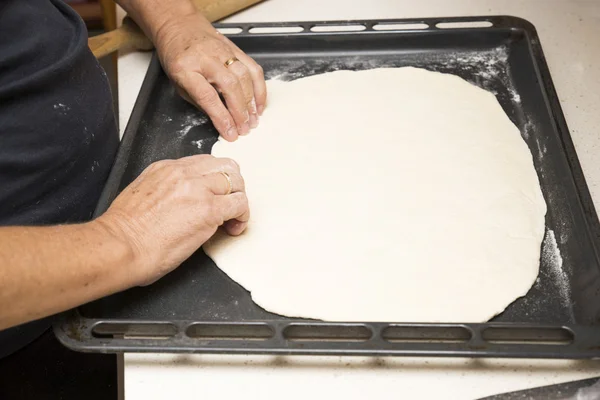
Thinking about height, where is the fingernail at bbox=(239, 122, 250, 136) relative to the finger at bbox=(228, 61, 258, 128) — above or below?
below

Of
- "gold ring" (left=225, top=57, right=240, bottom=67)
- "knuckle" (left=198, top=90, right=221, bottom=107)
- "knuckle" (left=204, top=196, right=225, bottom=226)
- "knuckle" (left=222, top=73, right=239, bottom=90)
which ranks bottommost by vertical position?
"knuckle" (left=204, top=196, right=225, bottom=226)

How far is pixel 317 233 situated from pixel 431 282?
183mm

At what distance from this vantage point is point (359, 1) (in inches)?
56.3

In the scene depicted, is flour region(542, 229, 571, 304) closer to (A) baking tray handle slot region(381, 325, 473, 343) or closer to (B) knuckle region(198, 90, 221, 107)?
(A) baking tray handle slot region(381, 325, 473, 343)

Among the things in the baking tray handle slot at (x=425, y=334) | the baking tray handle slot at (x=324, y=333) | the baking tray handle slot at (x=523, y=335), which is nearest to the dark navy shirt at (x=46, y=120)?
the baking tray handle slot at (x=324, y=333)

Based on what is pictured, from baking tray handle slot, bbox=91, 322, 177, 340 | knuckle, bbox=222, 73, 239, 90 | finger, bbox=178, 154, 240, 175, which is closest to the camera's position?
baking tray handle slot, bbox=91, 322, 177, 340

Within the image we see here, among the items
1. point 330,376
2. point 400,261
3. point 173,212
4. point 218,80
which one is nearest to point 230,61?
point 218,80

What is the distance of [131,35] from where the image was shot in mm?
1285

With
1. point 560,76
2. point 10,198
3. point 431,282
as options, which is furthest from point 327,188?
point 560,76

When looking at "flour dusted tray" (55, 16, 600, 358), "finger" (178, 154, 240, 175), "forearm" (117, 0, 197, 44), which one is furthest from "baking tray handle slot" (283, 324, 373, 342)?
"forearm" (117, 0, 197, 44)

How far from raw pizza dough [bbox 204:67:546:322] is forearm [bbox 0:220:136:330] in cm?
18

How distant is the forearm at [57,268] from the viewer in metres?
0.70

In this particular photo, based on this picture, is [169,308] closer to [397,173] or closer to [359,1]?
[397,173]

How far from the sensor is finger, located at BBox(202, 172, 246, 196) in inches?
35.1
